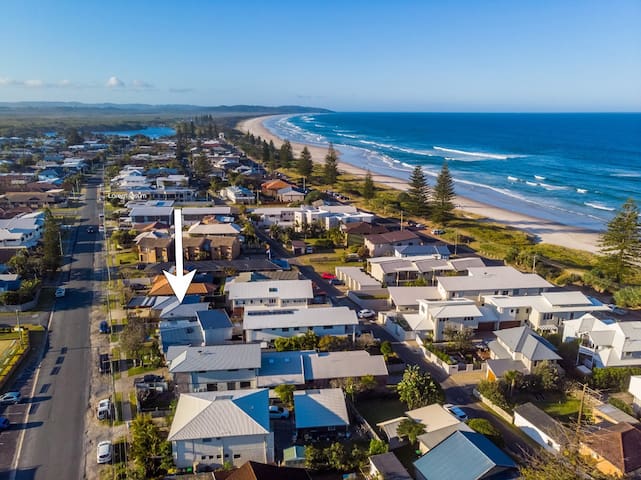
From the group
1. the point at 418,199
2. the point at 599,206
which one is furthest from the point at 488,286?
the point at 599,206

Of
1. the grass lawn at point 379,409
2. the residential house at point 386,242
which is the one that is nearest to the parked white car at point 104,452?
the grass lawn at point 379,409

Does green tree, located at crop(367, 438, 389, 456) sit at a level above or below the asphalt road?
above

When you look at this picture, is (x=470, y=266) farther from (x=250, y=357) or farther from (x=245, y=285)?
(x=250, y=357)

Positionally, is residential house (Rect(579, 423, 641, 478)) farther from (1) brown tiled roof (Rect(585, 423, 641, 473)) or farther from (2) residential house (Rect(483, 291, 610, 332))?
(2) residential house (Rect(483, 291, 610, 332))

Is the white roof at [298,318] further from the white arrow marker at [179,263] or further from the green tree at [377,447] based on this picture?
the green tree at [377,447]

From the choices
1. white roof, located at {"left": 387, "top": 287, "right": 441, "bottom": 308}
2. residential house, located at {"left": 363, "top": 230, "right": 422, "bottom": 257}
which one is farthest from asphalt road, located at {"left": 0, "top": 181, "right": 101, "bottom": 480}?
residential house, located at {"left": 363, "top": 230, "right": 422, "bottom": 257}

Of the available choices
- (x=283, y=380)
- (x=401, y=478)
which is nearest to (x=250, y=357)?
(x=283, y=380)
